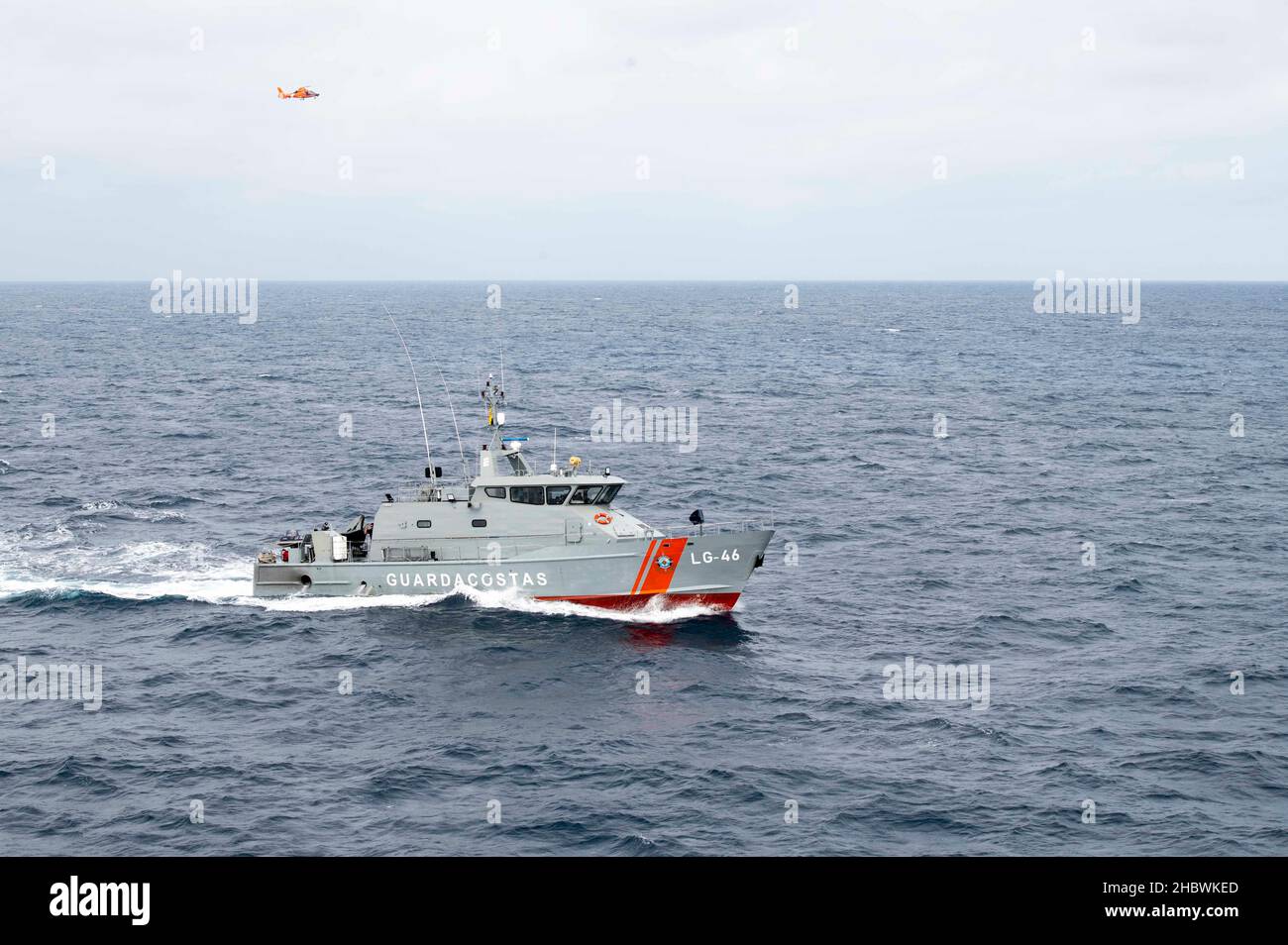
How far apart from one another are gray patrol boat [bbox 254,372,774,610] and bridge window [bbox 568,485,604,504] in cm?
4

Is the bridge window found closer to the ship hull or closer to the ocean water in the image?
the ship hull

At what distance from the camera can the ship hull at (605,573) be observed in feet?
143

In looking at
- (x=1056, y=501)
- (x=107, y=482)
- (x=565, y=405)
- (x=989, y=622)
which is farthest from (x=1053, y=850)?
(x=565, y=405)

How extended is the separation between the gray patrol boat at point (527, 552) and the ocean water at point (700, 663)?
1056mm

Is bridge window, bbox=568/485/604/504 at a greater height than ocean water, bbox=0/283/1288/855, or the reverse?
bridge window, bbox=568/485/604/504

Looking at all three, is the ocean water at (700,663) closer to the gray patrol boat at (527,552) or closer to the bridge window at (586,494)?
the gray patrol boat at (527,552)

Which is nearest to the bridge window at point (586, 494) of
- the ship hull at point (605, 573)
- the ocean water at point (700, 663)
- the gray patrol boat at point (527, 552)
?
the gray patrol boat at point (527, 552)

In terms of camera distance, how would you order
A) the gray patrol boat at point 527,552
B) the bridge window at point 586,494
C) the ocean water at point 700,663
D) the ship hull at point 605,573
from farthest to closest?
the bridge window at point 586,494
the gray patrol boat at point 527,552
the ship hull at point 605,573
the ocean water at point 700,663

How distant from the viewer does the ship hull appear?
43.5 meters

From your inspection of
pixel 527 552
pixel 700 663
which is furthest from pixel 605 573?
pixel 700 663

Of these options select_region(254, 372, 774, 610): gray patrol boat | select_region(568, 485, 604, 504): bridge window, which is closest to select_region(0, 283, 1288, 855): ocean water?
select_region(254, 372, 774, 610): gray patrol boat

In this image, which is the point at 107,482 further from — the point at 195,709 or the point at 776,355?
the point at 776,355

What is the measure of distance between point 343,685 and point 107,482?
35218 millimetres

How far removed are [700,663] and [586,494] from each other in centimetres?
856
